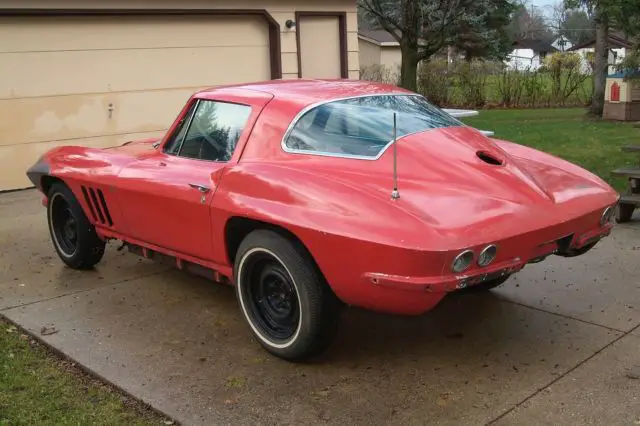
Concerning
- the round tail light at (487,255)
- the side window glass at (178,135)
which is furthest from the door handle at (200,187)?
the round tail light at (487,255)

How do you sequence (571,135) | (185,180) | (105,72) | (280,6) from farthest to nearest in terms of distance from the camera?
(571,135)
(280,6)
(105,72)
(185,180)

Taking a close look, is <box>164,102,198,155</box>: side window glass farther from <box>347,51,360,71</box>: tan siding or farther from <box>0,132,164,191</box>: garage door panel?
<box>347,51,360,71</box>: tan siding

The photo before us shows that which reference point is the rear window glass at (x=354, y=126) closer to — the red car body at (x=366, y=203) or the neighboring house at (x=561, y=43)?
the red car body at (x=366, y=203)

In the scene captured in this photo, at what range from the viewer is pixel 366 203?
3.46m

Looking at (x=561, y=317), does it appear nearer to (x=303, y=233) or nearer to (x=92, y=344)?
(x=303, y=233)

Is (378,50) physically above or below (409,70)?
above

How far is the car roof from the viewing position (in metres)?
4.35

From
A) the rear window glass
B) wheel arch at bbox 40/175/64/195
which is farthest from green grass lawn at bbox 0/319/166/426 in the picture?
wheel arch at bbox 40/175/64/195

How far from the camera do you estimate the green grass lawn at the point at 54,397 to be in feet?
11.2

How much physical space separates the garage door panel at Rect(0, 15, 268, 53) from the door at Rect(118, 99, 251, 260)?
19.0 ft

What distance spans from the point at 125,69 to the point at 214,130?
669cm

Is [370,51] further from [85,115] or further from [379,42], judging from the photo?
[85,115]

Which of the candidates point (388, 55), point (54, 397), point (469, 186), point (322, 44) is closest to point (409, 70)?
point (322, 44)

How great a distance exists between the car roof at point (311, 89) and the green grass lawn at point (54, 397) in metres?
1.97
